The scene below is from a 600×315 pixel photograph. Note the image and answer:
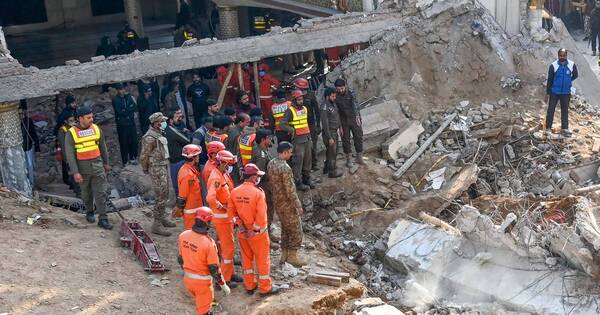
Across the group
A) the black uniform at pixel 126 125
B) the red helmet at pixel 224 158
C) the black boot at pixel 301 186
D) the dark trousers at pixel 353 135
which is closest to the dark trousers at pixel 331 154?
the dark trousers at pixel 353 135

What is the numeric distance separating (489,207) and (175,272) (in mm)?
4582

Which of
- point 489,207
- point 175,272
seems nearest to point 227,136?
point 175,272

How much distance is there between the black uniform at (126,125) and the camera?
13523mm

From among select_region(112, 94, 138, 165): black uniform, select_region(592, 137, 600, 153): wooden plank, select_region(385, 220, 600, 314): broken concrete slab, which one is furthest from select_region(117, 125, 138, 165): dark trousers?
select_region(592, 137, 600, 153): wooden plank

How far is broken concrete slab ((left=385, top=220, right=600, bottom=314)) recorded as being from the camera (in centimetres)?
901

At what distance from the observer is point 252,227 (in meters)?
8.69

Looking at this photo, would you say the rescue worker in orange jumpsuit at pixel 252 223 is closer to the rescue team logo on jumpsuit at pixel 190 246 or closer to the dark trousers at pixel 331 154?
the rescue team logo on jumpsuit at pixel 190 246

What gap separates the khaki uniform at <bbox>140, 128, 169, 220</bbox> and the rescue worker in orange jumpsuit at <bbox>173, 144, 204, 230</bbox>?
81 cm

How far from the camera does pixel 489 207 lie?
11.3 metres

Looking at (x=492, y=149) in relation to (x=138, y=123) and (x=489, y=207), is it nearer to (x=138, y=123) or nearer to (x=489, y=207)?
(x=489, y=207)

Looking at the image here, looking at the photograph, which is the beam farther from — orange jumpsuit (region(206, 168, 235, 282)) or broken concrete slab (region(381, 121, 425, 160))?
orange jumpsuit (region(206, 168, 235, 282))

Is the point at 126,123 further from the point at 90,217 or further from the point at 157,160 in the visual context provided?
the point at 157,160

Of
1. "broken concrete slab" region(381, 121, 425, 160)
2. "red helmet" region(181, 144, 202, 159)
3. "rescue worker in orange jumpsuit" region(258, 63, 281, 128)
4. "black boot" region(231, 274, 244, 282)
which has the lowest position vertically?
"black boot" region(231, 274, 244, 282)

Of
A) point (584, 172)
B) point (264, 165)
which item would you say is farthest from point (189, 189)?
point (584, 172)
